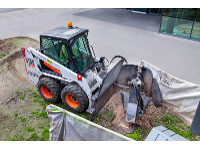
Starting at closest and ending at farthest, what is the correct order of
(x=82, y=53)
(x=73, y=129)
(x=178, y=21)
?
(x=73, y=129) < (x=82, y=53) < (x=178, y=21)

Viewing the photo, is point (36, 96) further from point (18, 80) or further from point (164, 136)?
point (164, 136)

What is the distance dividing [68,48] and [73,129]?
2284mm

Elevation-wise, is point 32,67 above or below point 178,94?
above

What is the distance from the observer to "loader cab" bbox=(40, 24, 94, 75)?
503cm

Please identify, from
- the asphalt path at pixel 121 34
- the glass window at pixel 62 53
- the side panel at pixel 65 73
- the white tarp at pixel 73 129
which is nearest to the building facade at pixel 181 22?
the asphalt path at pixel 121 34

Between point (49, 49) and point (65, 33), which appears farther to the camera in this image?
point (49, 49)

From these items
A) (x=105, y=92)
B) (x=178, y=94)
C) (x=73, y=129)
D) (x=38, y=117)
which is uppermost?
(x=73, y=129)

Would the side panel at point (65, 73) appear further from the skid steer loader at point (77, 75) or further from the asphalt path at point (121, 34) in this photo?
the asphalt path at point (121, 34)

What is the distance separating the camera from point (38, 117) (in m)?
5.34

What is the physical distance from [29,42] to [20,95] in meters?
5.06

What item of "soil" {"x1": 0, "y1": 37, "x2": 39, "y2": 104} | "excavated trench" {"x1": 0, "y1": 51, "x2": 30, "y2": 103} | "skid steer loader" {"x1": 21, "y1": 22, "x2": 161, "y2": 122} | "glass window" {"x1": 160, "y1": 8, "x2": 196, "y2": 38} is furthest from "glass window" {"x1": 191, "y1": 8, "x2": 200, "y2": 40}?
"excavated trench" {"x1": 0, "y1": 51, "x2": 30, "y2": 103}

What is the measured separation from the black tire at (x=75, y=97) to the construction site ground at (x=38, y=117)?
0.30 meters

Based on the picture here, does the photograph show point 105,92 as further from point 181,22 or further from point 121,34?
point 181,22

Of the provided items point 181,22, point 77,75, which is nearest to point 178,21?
point 181,22
